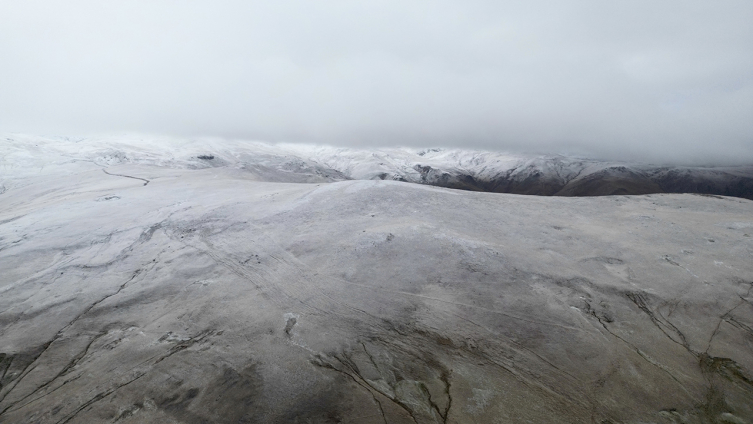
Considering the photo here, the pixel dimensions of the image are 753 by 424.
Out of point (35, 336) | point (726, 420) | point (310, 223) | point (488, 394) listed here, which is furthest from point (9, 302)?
point (726, 420)

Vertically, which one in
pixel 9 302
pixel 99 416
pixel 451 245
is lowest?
pixel 99 416

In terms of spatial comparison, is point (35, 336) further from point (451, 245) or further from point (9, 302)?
point (451, 245)

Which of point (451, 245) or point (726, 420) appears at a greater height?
point (451, 245)

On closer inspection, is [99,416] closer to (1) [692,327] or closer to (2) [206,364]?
(2) [206,364]

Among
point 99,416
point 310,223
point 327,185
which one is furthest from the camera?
point 327,185

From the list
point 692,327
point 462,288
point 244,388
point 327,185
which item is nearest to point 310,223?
point 327,185

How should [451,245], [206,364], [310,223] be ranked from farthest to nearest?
[310,223] → [451,245] → [206,364]

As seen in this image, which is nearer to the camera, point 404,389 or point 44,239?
point 404,389
